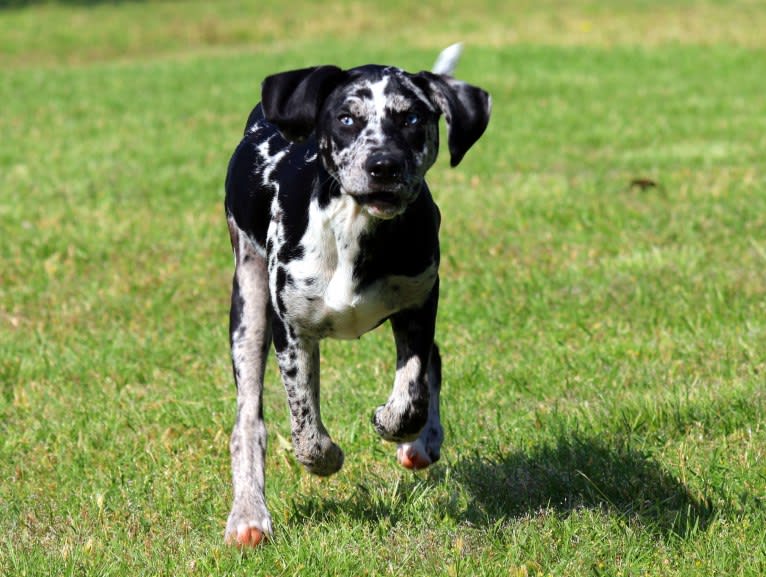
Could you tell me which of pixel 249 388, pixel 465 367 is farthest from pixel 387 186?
pixel 465 367

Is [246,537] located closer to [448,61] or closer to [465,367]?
[448,61]

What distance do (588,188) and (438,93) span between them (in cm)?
663

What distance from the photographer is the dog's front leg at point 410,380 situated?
456cm

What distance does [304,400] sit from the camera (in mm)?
4730

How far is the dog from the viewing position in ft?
13.8

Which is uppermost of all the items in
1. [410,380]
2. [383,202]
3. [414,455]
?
[383,202]

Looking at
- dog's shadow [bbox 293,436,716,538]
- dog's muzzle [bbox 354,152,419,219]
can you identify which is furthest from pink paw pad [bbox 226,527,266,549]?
dog's muzzle [bbox 354,152,419,219]

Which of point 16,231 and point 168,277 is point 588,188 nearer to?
point 168,277

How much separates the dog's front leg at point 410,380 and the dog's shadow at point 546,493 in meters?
0.34

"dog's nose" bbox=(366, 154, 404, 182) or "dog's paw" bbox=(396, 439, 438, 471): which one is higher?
"dog's nose" bbox=(366, 154, 404, 182)

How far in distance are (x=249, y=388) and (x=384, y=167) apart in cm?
139

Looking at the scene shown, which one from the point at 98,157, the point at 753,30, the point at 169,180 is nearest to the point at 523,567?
the point at 169,180

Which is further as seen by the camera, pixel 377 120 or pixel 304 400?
pixel 304 400

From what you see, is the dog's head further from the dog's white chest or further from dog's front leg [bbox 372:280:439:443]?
dog's front leg [bbox 372:280:439:443]
